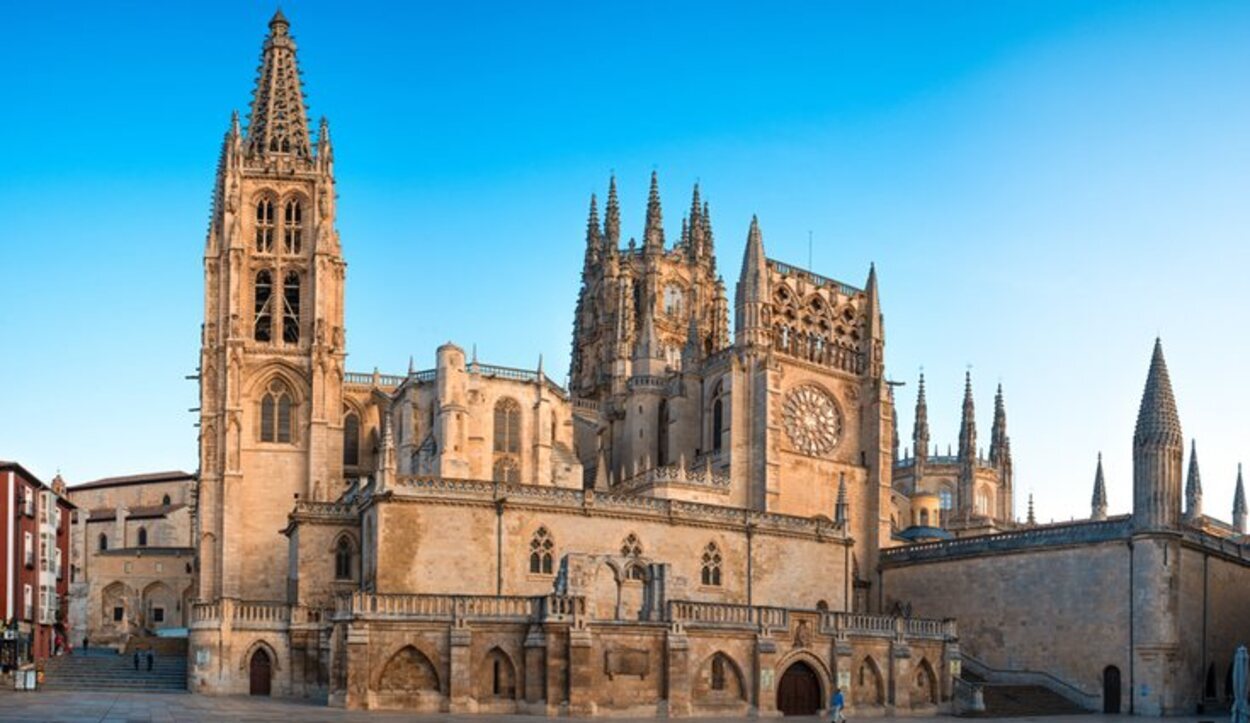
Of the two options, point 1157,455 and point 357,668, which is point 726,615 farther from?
point 1157,455

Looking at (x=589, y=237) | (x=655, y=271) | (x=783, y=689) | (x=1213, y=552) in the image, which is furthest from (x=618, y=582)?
(x=589, y=237)

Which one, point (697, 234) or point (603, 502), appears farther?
point (697, 234)

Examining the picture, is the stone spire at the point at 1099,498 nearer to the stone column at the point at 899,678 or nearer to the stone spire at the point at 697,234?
the stone spire at the point at 697,234

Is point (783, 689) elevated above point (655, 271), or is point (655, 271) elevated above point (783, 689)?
point (655, 271)

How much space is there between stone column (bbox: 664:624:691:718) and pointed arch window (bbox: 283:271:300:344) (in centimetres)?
3613

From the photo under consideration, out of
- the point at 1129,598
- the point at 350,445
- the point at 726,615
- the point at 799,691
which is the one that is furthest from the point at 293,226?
the point at 1129,598

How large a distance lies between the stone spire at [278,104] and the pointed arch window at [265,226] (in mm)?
2875

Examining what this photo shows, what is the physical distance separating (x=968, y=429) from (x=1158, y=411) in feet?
141

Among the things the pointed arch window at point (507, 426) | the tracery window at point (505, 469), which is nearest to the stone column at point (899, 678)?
the tracery window at point (505, 469)

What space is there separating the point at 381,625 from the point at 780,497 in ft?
99.6

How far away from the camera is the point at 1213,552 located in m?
57.8

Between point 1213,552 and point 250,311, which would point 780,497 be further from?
point 250,311

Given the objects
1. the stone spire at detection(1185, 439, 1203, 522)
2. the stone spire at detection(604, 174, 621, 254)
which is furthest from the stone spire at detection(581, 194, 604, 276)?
the stone spire at detection(1185, 439, 1203, 522)

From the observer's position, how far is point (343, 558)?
54.9 metres
